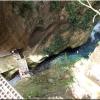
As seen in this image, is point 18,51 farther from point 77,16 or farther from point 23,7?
point 77,16

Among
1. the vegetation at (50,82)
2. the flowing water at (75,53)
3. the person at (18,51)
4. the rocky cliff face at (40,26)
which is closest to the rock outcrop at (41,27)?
the rocky cliff face at (40,26)

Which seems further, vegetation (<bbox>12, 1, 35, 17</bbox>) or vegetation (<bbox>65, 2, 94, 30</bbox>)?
vegetation (<bbox>65, 2, 94, 30</bbox>)

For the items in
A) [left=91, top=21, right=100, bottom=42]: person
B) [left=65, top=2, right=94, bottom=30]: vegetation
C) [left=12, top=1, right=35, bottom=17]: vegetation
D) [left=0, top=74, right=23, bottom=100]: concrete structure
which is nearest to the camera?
[left=0, top=74, right=23, bottom=100]: concrete structure

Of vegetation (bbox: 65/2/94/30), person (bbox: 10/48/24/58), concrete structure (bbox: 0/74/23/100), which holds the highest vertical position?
vegetation (bbox: 65/2/94/30)

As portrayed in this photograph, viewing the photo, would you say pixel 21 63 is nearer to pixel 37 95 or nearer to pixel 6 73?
pixel 6 73

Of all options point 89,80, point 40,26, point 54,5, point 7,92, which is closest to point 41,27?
point 40,26

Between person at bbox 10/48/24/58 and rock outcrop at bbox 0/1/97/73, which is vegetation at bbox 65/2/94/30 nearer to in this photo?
rock outcrop at bbox 0/1/97/73

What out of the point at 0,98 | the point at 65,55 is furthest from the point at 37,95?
the point at 65,55

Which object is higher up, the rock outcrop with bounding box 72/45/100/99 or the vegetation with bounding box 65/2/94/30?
the vegetation with bounding box 65/2/94/30

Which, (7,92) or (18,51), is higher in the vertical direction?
(18,51)

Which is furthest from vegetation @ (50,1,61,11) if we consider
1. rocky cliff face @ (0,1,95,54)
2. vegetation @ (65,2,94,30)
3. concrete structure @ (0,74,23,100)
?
concrete structure @ (0,74,23,100)

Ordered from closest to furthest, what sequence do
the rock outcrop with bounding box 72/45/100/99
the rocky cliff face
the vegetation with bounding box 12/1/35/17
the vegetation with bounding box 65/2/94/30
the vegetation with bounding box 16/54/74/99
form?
1. the rock outcrop with bounding box 72/45/100/99
2. the vegetation with bounding box 16/54/74/99
3. the vegetation with bounding box 12/1/35/17
4. the rocky cliff face
5. the vegetation with bounding box 65/2/94/30

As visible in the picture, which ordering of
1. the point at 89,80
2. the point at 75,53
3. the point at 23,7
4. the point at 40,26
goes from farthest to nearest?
the point at 75,53 < the point at 40,26 < the point at 23,7 < the point at 89,80

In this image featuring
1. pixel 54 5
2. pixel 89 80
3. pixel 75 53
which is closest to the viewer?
pixel 89 80
